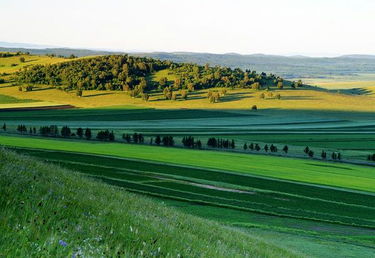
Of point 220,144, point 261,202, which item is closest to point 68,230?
point 261,202

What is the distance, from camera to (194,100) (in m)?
178

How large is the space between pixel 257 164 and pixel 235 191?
77.7 ft

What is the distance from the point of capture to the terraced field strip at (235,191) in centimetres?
4353

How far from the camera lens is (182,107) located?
167m

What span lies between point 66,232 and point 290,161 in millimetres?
76214

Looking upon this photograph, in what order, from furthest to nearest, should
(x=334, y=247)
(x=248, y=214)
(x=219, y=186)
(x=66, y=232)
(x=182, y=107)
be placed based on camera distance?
(x=182, y=107), (x=219, y=186), (x=248, y=214), (x=334, y=247), (x=66, y=232)

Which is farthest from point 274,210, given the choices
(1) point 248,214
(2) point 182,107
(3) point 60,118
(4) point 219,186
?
(2) point 182,107

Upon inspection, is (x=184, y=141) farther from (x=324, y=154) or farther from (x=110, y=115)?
(x=110, y=115)

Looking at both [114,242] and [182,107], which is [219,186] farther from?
[182,107]

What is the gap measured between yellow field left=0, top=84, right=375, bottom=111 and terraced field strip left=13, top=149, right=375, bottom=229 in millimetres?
106085

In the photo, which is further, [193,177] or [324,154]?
[324,154]

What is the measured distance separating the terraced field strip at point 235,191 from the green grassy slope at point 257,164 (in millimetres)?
5127

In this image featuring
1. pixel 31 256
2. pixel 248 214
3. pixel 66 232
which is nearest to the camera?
pixel 31 256

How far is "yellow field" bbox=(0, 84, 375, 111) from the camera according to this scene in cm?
17225
